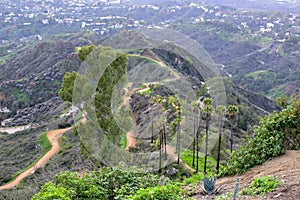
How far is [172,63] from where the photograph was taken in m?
35.2

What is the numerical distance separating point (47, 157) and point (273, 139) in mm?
17111

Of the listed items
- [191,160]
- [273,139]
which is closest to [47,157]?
[191,160]

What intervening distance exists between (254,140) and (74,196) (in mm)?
5275

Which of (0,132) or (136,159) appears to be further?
(0,132)

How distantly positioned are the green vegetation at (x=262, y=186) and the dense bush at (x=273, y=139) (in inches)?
79.3

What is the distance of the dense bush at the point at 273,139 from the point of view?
30.9 feet

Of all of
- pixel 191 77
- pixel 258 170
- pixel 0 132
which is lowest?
pixel 0 132

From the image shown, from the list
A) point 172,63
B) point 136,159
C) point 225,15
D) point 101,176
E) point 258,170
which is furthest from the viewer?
point 225,15

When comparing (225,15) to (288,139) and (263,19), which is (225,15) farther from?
(288,139)

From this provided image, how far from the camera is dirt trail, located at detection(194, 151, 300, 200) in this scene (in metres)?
6.64

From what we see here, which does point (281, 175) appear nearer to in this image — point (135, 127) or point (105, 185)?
point (105, 185)

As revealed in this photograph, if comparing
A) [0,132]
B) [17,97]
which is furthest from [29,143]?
[17,97]

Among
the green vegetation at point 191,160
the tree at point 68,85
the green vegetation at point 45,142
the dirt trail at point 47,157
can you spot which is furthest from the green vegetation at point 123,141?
the green vegetation at point 45,142

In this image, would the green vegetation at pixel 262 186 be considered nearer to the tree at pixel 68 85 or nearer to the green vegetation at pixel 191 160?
the tree at pixel 68 85
